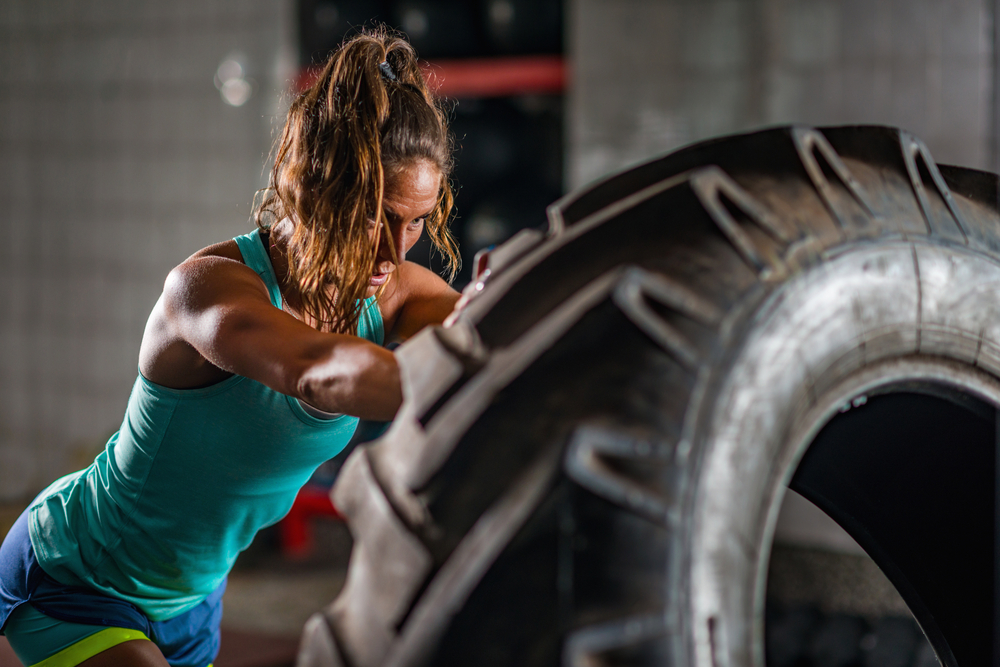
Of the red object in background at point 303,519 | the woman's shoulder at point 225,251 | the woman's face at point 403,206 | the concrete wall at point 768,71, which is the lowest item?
the red object in background at point 303,519

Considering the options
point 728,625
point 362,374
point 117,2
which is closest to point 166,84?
point 117,2

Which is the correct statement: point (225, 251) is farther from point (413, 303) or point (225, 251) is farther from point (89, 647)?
point (89, 647)

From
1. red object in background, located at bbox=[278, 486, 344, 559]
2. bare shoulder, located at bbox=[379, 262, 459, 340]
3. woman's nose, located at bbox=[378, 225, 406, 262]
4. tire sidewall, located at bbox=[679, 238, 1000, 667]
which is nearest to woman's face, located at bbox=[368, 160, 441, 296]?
woman's nose, located at bbox=[378, 225, 406, 262]

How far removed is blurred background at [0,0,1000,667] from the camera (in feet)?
7.82

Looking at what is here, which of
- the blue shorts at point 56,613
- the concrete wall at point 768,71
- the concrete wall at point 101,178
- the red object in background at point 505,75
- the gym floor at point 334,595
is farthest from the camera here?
the concrete wall at point 101,178

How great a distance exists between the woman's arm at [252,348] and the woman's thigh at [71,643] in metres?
0.27

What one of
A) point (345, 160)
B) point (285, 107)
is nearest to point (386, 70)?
point (345, 160)

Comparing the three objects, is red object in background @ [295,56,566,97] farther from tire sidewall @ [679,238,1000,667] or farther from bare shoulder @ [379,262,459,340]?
tire sidewall @ [679,238,1000,667]

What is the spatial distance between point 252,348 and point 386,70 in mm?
347

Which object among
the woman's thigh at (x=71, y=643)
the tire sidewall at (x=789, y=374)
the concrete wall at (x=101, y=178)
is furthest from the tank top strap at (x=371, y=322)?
the concrete wall at (x=101, y=178)

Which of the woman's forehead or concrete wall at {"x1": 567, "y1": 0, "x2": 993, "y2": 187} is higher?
concrete wall at {"x1": 567, "y1": 0, "x2": 993, "y2": 187}

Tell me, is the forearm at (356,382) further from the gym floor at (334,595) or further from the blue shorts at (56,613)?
the gym floor at (334,595)

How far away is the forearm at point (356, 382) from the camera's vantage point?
589 millimetres

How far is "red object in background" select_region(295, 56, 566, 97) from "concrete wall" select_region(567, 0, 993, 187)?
9 cm
